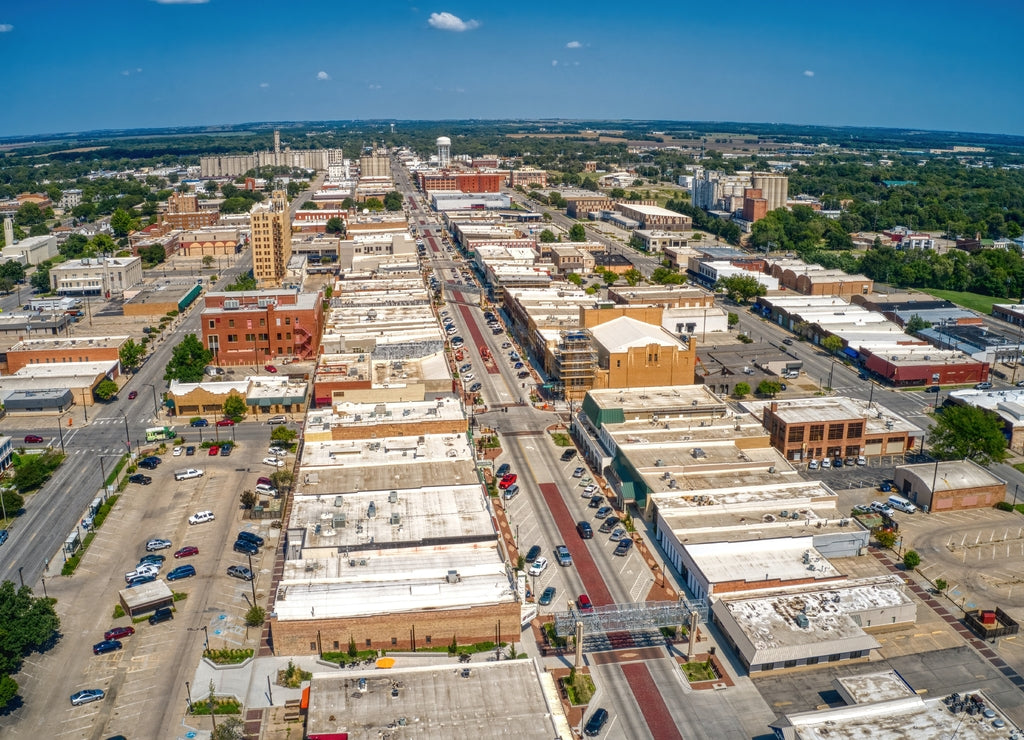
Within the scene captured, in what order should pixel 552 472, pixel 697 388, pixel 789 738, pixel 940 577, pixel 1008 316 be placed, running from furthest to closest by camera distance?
1. pixel 1008 316
2. pixel 697 388
3. pixel 552 472
4. pixel 940 577
5. pixel 789 738

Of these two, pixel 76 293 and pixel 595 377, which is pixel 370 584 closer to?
pixel 595 377

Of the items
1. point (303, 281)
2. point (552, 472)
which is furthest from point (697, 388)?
point (303, 281)

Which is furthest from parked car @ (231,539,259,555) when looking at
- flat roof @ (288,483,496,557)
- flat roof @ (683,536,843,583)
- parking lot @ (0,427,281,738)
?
flat roof @ (683,536,843,583)

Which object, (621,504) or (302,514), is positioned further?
(621,504)

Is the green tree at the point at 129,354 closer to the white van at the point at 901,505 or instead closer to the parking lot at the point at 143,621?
the parking lot at the point at 143,621

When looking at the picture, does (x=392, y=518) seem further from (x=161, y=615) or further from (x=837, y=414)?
(x=837, y=414)

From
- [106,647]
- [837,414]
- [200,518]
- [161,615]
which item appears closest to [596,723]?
[161,615]
